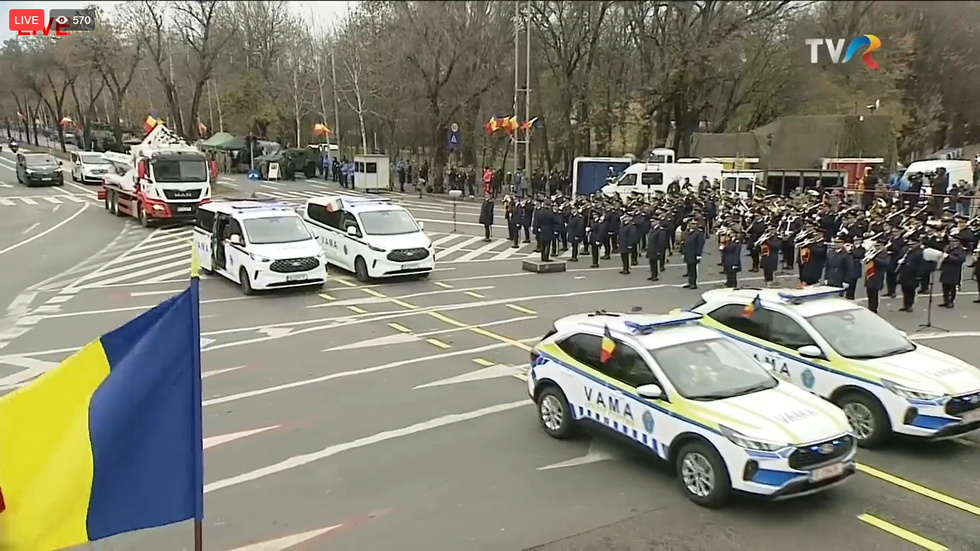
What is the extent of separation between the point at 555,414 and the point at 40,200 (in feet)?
124

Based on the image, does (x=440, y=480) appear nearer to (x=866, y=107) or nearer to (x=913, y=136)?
(x=866, y=107)

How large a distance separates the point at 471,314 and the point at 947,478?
991 centimetres

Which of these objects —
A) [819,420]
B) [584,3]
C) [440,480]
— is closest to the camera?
[819,420]

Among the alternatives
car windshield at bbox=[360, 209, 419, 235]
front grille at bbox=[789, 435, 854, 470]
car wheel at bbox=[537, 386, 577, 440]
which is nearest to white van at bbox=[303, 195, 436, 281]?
car windshield at bbox=[360, 209, 419, 235]

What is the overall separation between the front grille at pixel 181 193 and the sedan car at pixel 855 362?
24109mm

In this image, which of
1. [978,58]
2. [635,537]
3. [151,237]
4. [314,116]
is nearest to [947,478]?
[635,537]

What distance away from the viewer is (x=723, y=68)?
45562 millimetres

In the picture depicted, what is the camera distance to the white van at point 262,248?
62.0 feet

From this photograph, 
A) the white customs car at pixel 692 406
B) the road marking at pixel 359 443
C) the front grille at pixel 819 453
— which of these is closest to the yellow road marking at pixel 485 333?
the road marking at pixel 359 443

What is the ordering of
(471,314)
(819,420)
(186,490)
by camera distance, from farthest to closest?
(471,314), (819,420), (186,490)

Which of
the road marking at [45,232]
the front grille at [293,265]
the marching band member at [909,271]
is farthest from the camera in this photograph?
the road marking at [45,232]

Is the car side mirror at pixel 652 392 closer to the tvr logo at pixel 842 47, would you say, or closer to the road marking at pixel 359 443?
the road marking at pixel 359 443

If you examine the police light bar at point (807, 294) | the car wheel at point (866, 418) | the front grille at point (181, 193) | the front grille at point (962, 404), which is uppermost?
the front grille at point (181, 193)

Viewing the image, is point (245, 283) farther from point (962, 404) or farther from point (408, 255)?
point (962, 404)
